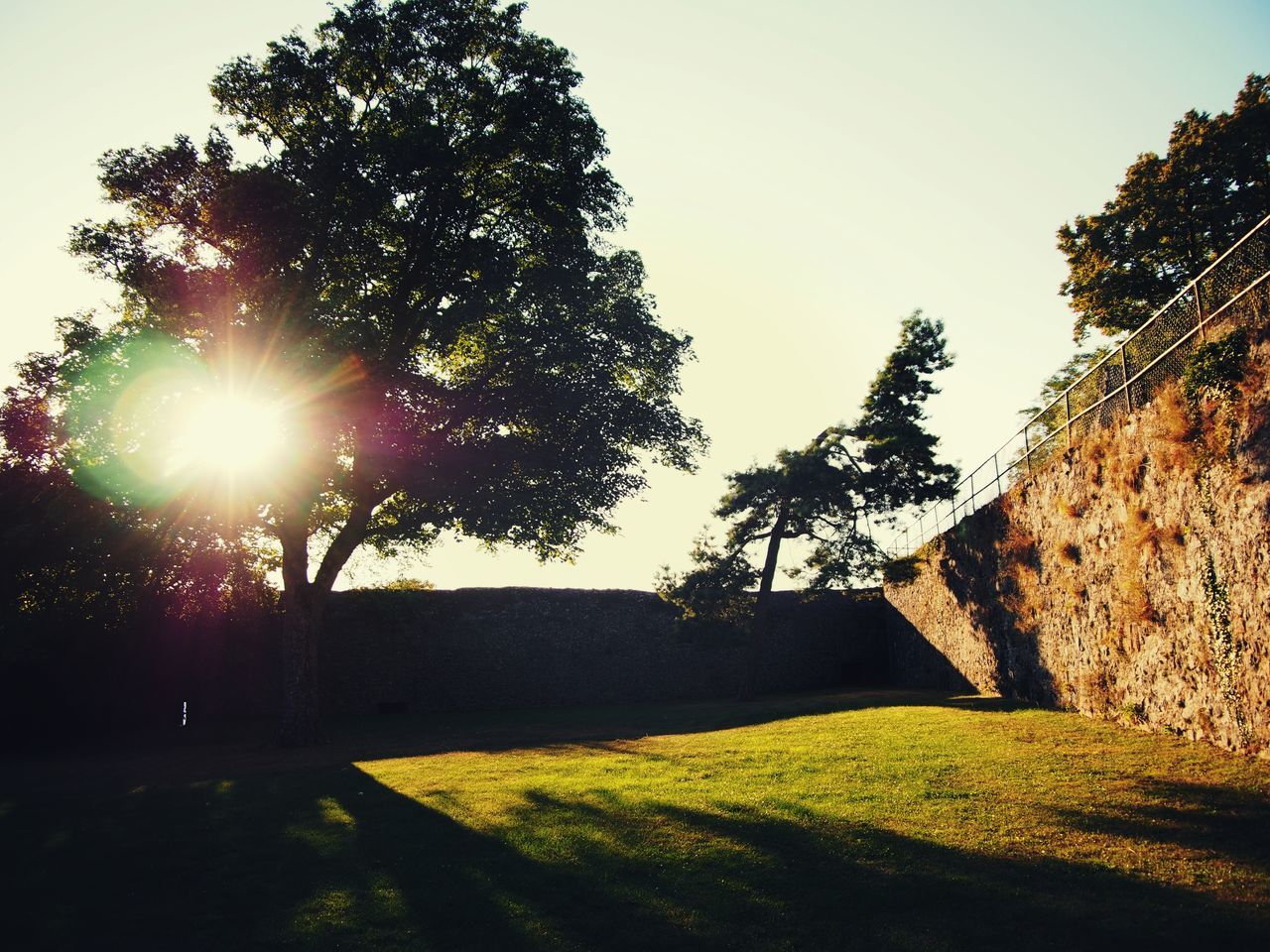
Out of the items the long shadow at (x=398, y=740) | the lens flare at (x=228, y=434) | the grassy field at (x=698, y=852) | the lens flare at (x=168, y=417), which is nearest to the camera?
the grassy field at (x=698, y=852)

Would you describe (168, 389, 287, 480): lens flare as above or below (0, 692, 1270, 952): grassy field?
above

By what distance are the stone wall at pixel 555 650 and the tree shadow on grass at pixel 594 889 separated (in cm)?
1835

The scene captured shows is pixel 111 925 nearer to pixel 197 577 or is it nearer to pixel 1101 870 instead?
pixel 1101 870

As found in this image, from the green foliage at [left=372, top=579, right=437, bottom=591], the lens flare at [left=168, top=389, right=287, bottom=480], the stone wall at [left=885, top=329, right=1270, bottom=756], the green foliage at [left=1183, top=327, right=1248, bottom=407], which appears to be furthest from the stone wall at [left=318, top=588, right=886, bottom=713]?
the green foliage at [left=1183, top=327, right=1248, bottom=407]

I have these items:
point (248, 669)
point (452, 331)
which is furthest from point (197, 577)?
point (452, 331)

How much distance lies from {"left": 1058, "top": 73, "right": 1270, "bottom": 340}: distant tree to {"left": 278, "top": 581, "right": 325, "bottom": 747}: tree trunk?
2930cm

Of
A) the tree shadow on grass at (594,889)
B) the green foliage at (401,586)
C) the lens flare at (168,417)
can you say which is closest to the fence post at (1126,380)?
the tree shadow on grass at (594,889)

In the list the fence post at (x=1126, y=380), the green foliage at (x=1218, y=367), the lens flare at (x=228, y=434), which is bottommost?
the green foliage at (x=1218, y=367)

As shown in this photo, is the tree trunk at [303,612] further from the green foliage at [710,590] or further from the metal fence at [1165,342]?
the metal fence at [1165,342]

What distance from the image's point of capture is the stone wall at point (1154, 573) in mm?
8742

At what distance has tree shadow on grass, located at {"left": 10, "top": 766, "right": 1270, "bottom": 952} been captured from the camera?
490 centimetres

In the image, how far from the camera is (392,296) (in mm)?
19156

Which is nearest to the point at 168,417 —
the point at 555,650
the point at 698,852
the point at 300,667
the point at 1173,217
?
the point at 300,667

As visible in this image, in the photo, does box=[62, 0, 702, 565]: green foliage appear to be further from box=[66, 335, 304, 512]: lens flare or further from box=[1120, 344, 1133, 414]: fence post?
box=[1120, 344, 1133, 414]: fence post
